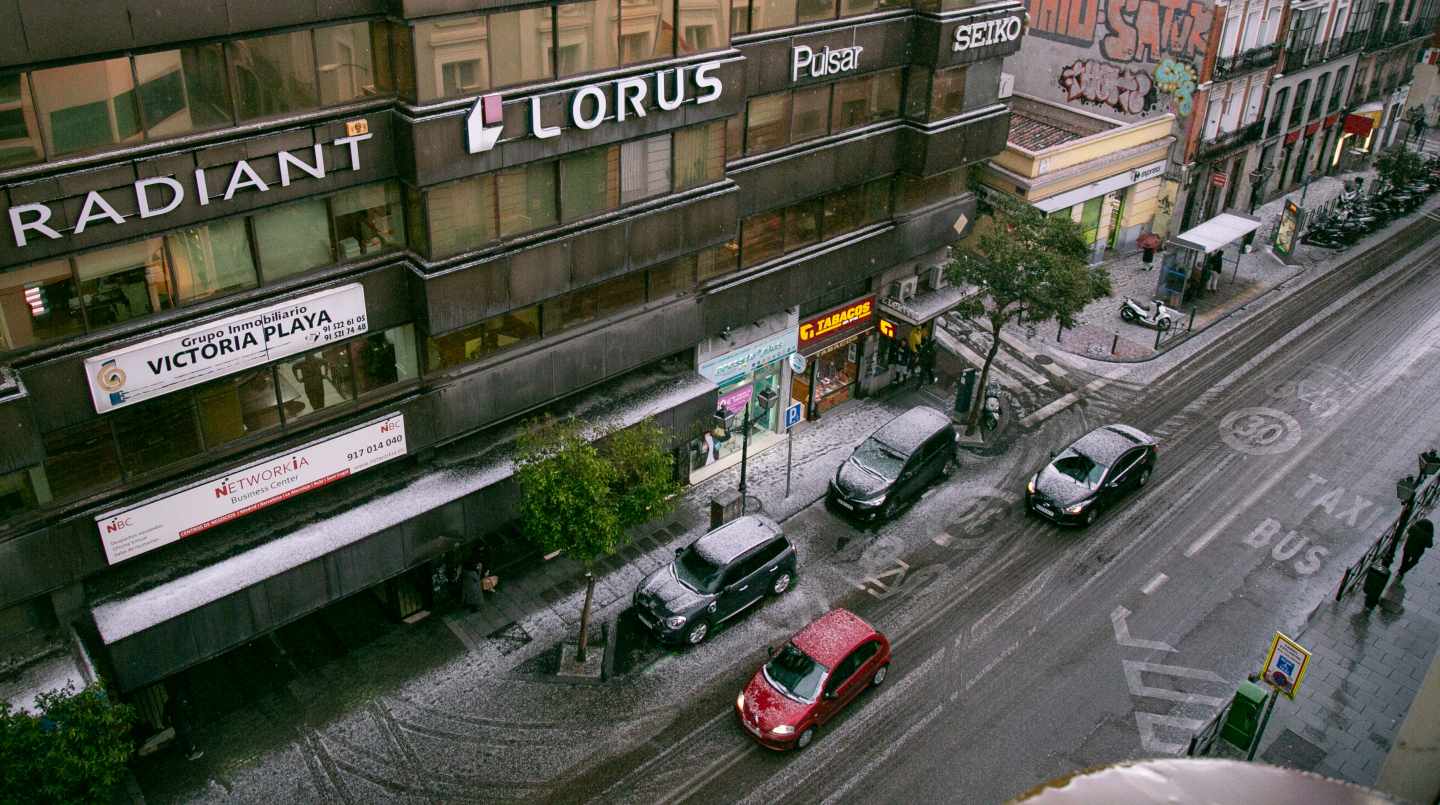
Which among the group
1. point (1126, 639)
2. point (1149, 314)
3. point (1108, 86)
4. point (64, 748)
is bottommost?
point (1126, 639)

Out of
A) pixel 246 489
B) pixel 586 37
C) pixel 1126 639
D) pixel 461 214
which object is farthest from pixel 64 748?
pixel 1126 639

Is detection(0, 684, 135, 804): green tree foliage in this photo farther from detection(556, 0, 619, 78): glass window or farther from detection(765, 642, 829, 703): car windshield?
detection(556, 0, 619, 78): glass window

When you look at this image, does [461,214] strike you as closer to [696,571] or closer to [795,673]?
[696,571]

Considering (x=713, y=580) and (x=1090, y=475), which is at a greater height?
(x=1090, y=475)

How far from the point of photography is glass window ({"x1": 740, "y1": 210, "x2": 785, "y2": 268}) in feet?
113

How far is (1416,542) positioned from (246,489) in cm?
3035

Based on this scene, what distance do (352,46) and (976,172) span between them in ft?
103

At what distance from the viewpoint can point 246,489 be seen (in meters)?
25.2

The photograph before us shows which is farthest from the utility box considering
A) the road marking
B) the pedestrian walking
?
the pedestrian walking

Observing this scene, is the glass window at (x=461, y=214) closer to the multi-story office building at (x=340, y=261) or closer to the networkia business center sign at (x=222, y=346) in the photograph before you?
the multi-story office building at (x=340, y=261)

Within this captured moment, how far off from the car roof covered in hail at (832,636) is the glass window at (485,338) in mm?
10365

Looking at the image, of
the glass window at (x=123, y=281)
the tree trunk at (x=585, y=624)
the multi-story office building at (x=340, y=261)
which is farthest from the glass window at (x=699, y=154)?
the glass window at (x=123, y=281)

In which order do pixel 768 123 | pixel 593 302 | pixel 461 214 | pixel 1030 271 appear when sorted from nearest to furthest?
pixel 461 214
pixel 593 302
pixel 768 123
pixel 1030 271

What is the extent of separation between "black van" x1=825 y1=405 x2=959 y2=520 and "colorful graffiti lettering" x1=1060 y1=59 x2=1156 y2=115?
2502 centimetres
